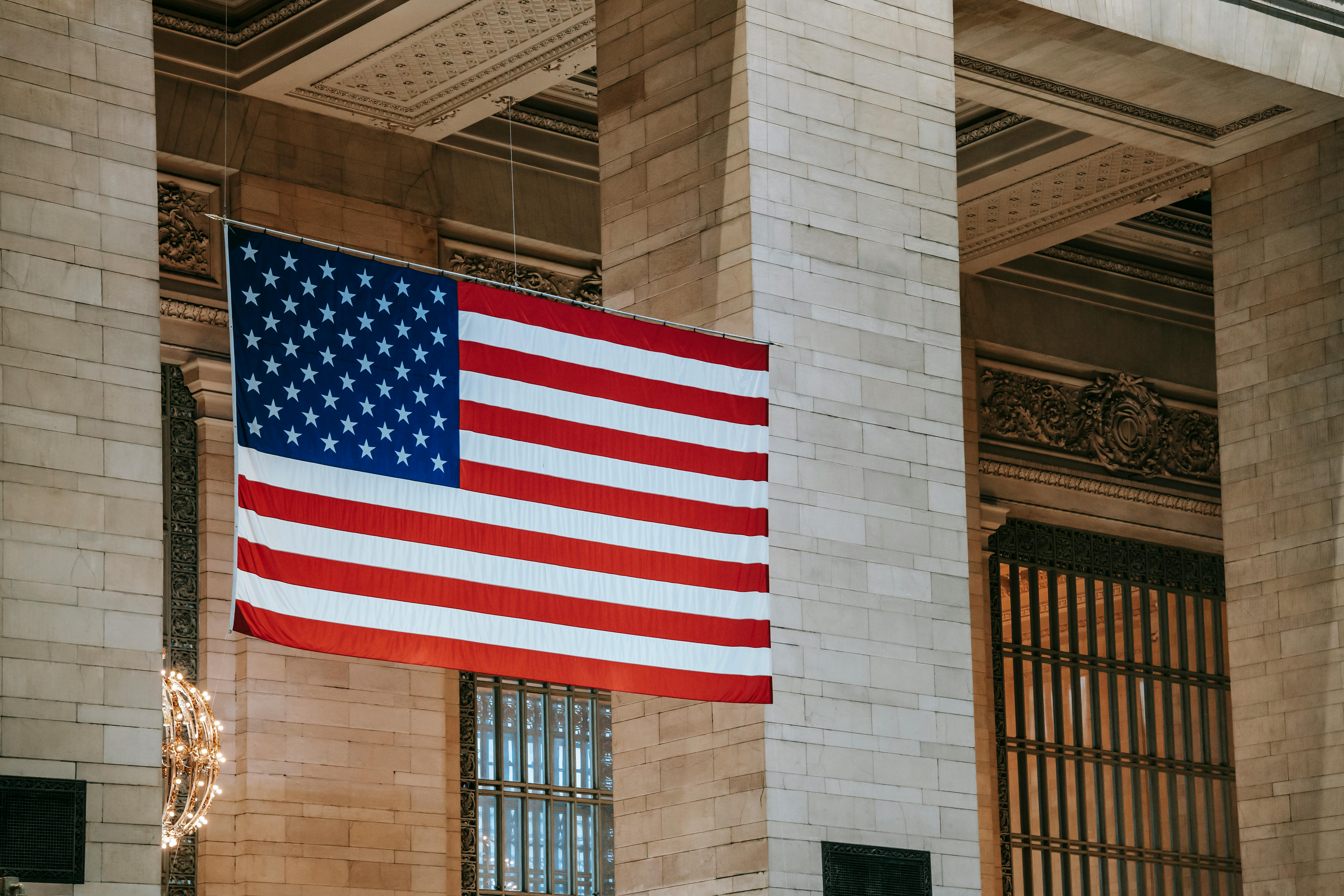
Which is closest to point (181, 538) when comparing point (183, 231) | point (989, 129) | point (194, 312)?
point (194, 312)

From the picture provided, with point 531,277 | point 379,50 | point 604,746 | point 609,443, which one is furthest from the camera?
point 604,746

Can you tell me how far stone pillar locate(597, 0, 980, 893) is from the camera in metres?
12.1

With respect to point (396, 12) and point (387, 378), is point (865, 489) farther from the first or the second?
point (396, 12)

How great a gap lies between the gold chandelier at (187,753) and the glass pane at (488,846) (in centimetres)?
472

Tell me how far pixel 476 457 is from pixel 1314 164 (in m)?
9.03

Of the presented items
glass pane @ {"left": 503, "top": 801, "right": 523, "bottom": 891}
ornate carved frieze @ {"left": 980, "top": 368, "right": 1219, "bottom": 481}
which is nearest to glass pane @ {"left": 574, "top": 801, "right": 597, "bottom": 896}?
glass pane @ {"left": 503, "top": 801, "right": 523, "bottom": 891}

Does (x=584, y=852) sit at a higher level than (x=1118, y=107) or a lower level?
lower

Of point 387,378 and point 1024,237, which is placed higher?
point 1024,237

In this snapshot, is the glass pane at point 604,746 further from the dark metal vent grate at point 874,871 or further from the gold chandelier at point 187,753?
the dark metal vent grate at point 874,871

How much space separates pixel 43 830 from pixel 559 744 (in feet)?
31.8

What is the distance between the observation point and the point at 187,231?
16875mm

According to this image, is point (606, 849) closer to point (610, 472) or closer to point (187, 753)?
point (187, 753)

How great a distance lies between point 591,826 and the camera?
1862 centimetres

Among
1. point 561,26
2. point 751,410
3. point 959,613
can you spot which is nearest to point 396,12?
point 561,26
